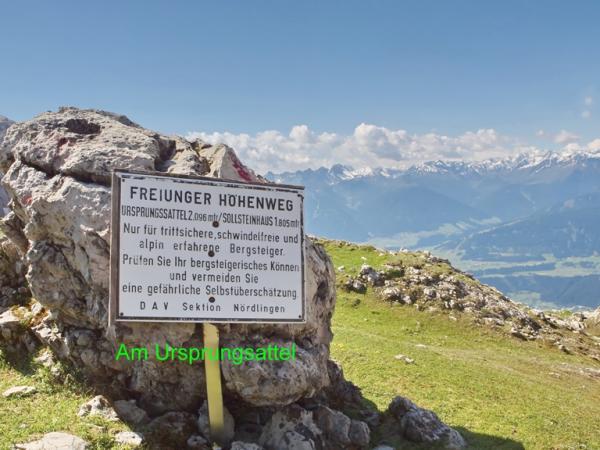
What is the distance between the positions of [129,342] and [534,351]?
2740 cm

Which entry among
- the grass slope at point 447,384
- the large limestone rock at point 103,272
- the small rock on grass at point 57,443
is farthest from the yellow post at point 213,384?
the small rock on grass at point 57,443

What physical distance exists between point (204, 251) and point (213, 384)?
2931 mm

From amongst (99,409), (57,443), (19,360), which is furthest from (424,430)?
(19,360)

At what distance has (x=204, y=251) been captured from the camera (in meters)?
10.9

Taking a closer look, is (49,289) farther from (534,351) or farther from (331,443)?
(534,351)

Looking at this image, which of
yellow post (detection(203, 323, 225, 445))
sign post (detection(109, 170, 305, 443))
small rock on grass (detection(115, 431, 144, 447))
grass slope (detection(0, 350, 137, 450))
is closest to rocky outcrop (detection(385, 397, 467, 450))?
sign post (detection(109, 170, 305, 443))

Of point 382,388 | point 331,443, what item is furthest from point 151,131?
point 382,388

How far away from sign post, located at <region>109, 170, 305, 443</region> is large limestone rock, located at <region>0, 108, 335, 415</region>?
1.15 metres

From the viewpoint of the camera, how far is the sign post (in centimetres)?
1047

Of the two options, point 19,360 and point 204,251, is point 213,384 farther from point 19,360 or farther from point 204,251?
point 19,360

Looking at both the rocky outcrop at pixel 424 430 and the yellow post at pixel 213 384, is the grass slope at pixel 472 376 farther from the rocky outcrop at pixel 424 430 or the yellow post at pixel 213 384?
the yellow post at pixel 213 384

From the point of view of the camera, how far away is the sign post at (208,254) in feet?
34.3

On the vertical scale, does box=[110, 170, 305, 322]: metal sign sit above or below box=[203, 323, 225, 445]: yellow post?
above

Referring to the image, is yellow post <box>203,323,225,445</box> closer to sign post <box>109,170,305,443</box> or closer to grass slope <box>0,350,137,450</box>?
sign post <box>109,170,305,443</box>
